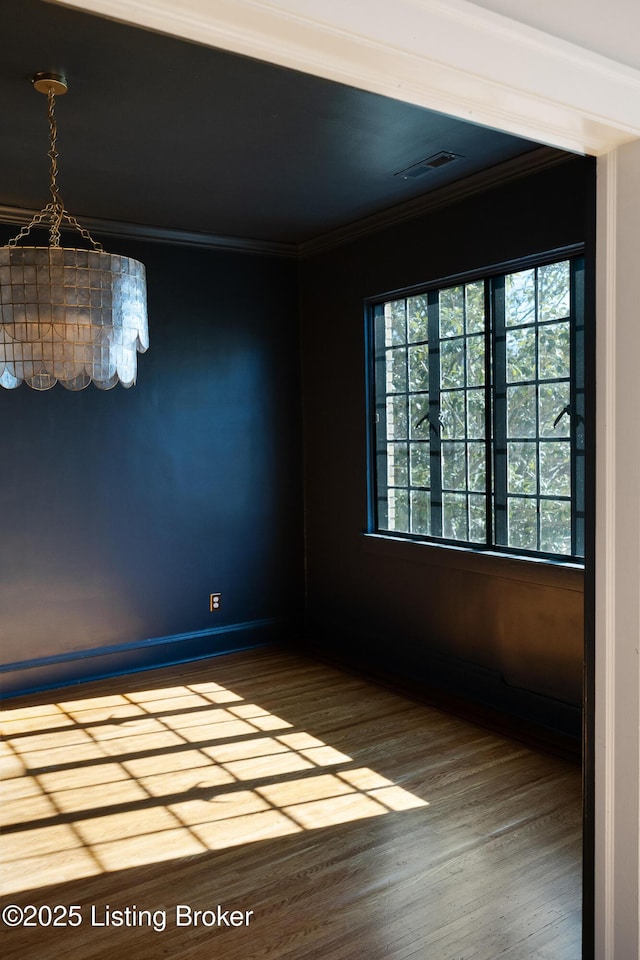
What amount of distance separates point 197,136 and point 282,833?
277cm

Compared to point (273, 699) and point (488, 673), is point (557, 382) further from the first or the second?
point (273, 699)

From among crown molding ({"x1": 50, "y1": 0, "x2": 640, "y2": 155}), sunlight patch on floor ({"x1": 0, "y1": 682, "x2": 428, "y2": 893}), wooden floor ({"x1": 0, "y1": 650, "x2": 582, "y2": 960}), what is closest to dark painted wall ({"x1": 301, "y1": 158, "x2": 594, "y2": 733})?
wooden floor ({"x1": 0, "y1": 650, "x2": 582, "y2": 960})

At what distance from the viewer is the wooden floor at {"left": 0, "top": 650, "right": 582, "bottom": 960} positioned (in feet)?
7.32

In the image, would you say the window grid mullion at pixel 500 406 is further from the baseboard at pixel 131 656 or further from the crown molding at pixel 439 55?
the crown molding at pixel 439 55

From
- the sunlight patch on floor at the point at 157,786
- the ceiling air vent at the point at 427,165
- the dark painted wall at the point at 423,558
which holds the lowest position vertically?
the sunlight patch on floor at the point at 157,786

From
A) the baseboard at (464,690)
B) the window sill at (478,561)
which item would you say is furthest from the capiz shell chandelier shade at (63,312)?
the baseboard at (464,690)

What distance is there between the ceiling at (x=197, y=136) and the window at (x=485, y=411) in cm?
63

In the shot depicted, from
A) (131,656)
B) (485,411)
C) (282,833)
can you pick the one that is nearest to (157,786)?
(282,833)

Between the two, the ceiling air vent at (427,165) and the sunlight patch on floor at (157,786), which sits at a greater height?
the ceiling air vent at (427,165)

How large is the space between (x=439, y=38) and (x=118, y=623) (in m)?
4.02

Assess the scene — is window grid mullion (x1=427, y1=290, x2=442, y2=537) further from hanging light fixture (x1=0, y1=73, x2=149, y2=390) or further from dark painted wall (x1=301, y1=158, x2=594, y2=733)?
hanging light fixture (x1=0, y1=73, x2=149, y2=390)

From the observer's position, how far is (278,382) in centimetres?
525

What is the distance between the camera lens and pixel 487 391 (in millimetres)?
3922

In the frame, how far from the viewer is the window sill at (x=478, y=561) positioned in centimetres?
351
